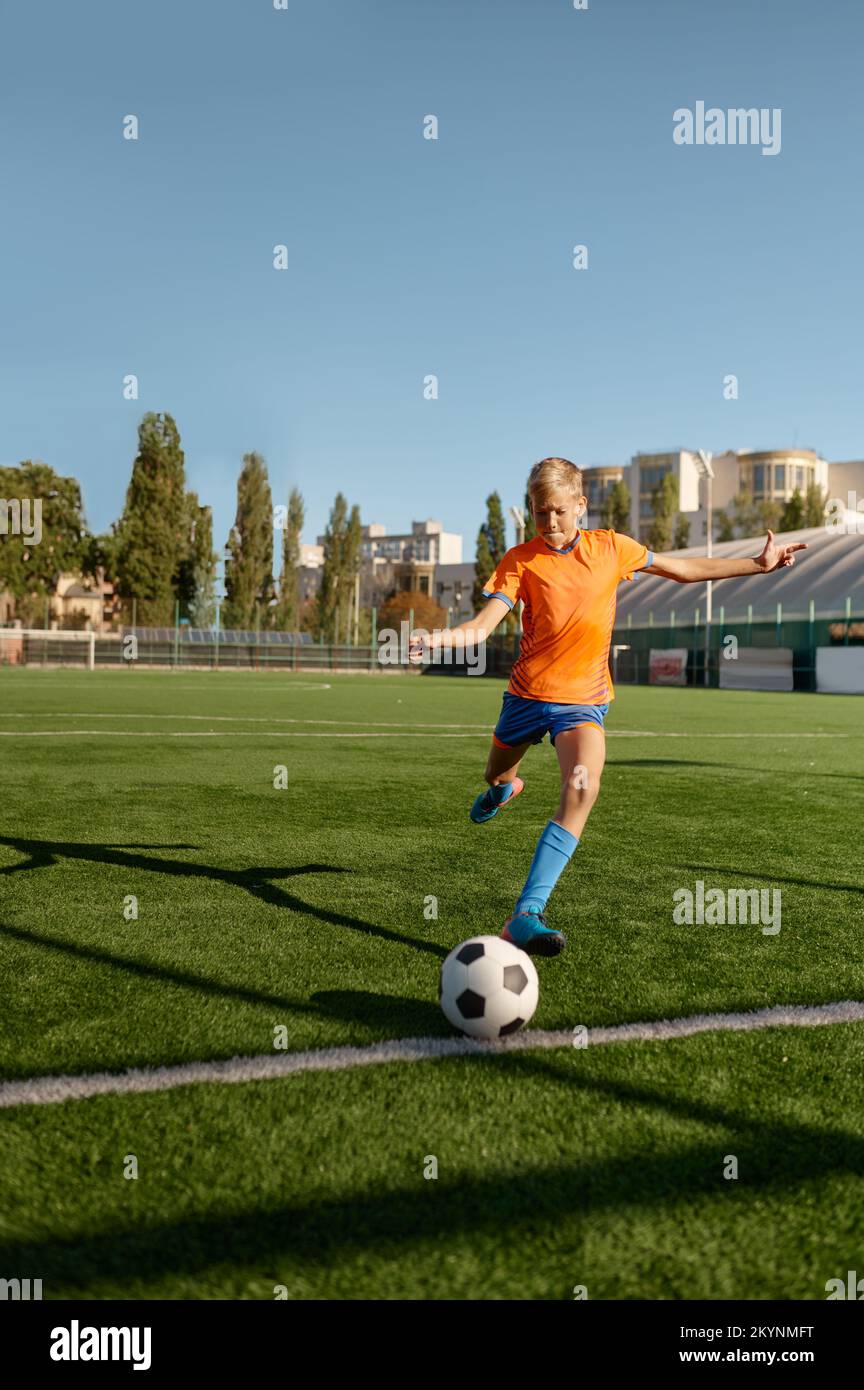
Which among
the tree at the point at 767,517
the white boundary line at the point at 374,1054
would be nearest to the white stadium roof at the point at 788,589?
the tree at the point at 767,517

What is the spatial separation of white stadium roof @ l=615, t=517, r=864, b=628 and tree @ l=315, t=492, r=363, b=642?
24120mm

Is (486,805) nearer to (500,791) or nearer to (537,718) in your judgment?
(500,791)

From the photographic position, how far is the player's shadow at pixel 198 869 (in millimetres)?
4758

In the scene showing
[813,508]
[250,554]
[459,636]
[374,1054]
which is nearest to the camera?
[374,1054]

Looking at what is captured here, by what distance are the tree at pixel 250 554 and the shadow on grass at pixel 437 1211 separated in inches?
2692

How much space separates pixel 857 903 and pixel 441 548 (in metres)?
173

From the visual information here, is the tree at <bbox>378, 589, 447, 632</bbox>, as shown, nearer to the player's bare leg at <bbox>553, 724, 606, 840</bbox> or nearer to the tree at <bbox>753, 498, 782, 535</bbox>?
the tree at <bbox>753, 498, 782, 535</bbox>

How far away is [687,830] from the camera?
737cm

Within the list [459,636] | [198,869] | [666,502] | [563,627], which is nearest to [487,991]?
[459,636]

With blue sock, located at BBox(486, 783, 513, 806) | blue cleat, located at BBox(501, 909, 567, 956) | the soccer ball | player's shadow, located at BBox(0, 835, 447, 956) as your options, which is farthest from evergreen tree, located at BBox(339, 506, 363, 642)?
the soccer ball

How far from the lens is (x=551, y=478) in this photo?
14.5 feet

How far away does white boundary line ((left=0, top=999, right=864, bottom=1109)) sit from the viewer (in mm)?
2814

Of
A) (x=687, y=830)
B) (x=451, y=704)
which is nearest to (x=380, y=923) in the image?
(x=687, y=830)

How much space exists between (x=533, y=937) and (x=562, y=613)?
142 centimetres
